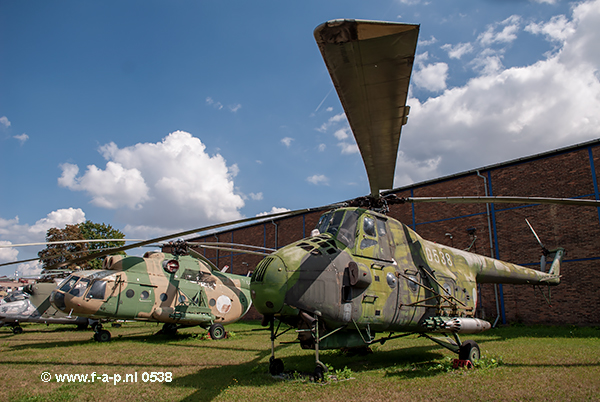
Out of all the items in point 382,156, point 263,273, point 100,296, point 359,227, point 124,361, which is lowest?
point 124,361

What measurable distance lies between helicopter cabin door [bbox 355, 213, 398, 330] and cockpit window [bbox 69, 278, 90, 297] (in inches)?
419

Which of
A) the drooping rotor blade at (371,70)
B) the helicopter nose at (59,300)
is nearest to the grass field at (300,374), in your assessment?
the helicopter nose at (59,300)

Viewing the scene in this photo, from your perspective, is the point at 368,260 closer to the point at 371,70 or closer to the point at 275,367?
the point at 275,367

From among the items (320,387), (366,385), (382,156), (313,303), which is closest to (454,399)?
(366,385)

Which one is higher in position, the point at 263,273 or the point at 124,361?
the point at 263,273

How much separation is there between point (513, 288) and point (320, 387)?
50.1 ft

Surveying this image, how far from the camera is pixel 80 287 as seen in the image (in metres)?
12.7

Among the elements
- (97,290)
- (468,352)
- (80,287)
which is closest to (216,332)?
(97,290)

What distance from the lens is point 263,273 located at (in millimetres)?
6270

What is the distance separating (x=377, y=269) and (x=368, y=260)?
0.27 meters

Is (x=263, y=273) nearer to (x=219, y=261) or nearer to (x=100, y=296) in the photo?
(x=100, y=296)

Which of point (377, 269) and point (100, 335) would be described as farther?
point (100, 335)

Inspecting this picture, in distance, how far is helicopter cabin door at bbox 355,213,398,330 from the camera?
6863mm

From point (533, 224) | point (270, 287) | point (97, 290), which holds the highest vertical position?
point (533, 224)
